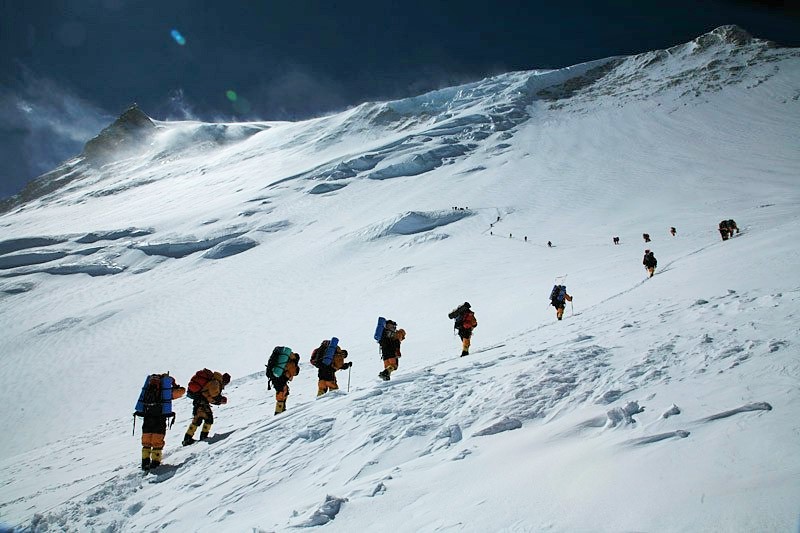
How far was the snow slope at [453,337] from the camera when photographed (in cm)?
342

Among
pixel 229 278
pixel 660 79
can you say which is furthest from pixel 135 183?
pixel 660 79

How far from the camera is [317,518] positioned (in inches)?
146

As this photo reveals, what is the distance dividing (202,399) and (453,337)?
814cm

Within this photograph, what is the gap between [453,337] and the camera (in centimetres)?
1417

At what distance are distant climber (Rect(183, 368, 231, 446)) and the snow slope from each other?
481 mm

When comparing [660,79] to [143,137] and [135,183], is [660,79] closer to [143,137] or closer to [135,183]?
[135,183]

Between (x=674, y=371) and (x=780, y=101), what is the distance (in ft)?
271

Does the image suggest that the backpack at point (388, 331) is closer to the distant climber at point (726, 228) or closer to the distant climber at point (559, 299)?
the distant climber at point (559, 299)

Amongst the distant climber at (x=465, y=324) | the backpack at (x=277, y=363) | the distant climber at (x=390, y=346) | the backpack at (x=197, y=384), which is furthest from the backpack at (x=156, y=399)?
the distant climber at (x=465, y=324)

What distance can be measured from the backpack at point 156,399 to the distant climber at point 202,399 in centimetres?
43

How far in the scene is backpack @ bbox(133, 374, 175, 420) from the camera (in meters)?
7.38

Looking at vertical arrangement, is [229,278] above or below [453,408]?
above

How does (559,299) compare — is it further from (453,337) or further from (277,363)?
(277,363)

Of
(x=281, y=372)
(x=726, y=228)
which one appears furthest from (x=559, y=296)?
(x=726, y=228)
